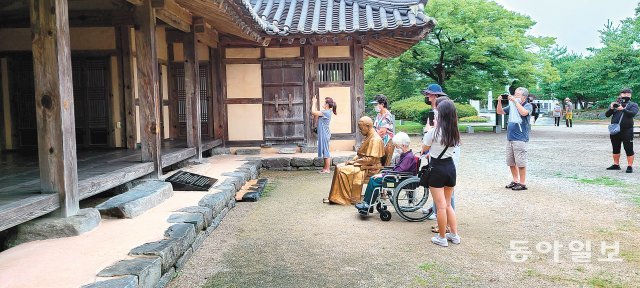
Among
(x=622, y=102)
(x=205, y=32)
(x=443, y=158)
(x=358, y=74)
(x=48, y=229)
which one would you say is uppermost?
(x=205, y=32)

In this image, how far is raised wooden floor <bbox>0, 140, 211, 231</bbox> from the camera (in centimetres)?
436

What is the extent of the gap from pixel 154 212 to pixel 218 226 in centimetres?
100

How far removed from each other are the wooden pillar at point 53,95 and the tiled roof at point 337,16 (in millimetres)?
5970

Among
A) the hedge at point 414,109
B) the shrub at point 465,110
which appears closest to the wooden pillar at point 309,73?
the hedge at point 414,109

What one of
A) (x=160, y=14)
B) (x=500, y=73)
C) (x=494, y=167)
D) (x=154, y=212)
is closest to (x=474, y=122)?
(x=500, y=73)

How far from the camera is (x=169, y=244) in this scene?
4.43 metres

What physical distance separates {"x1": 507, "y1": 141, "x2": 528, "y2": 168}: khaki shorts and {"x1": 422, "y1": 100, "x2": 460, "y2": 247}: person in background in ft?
11.6

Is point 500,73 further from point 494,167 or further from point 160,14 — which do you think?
point 160,14

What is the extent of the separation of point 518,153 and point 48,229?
694cm

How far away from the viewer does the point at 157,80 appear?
7754mm

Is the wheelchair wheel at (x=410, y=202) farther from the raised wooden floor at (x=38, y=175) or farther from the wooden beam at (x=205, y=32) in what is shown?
the wooden beam at (x=205, y=32)

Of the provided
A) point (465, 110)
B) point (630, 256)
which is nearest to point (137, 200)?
point (630, 256)

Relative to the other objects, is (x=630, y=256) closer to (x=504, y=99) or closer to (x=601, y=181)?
(x=504, y=99)

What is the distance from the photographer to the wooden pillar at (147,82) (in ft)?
24.7
